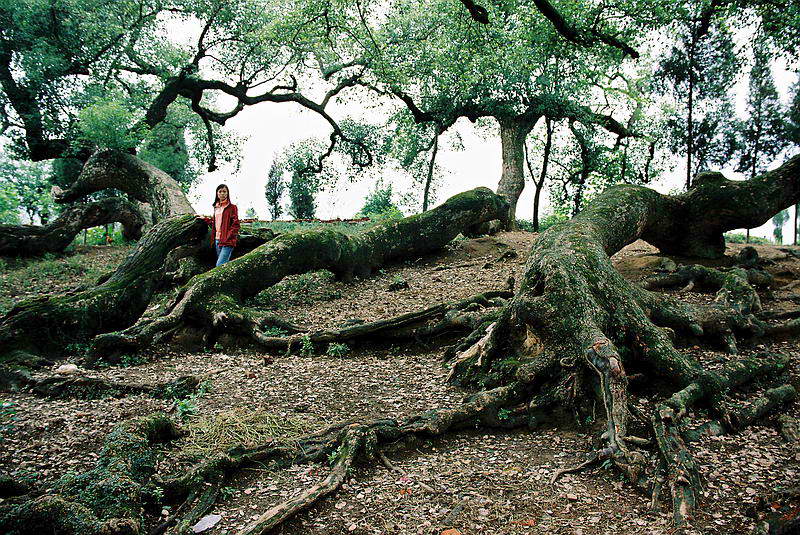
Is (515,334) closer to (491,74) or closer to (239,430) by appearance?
(239,430)

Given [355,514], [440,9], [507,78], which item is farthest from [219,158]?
[355,514]

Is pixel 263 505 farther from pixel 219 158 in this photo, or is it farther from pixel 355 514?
pixel 219 158

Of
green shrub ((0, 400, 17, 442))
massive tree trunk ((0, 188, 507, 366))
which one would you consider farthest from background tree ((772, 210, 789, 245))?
green shrub ((0, 400, 17, 442))

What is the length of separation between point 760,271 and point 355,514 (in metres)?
8.53

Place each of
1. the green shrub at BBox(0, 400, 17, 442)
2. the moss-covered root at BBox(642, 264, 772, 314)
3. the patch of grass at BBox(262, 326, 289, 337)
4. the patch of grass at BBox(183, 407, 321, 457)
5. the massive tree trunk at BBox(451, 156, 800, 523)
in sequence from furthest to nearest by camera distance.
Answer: the patch of grass at BBox(262, 326, 289, 337) < the moss-covered root at BBox(642, 264, 772, 314) < the patch of grass at BBox(183, 407, 321, 457) < the green shrub at BBox(0, 400, 17, 442) < the massive tree trunk at BBox(451, 156, 800, 523)

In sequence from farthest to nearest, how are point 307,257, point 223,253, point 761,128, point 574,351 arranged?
point 761,128, point 307,257, point 223,253, point 574,351

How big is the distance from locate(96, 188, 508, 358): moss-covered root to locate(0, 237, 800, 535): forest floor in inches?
23.3

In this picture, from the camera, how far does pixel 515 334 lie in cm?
568

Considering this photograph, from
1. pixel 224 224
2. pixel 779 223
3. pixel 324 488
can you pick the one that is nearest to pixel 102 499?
pixel 324 488

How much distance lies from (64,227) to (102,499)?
13908 mm

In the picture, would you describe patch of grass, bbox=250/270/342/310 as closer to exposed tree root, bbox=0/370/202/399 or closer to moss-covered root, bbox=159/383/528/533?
exposed tree root, bbox=0/370/202/399

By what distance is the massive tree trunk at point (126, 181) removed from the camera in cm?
1416

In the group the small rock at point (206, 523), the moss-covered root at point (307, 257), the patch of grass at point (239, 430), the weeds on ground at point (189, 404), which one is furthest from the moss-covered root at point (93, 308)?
the small rock at point (206, 523)

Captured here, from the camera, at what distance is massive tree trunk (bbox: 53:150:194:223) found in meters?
14.2
